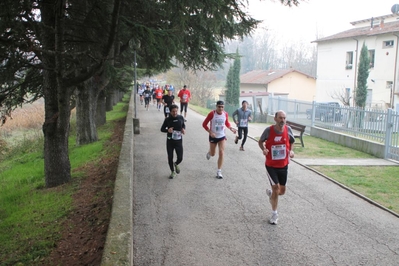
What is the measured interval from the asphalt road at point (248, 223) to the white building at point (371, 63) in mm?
21441

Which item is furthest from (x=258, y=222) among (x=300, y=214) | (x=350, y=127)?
(x=350, y=127)

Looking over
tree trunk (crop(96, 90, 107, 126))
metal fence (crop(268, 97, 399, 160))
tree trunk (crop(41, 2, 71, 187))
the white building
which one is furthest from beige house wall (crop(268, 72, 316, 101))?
tree trunk (crop(41, 2, 71, 187))

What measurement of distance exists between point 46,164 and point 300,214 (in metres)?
5.74

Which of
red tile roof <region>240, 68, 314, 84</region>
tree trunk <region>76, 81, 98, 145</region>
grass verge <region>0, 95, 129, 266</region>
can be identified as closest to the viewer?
grass verge <region>0, 95, 129, 266</region>

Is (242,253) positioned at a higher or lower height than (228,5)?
lower

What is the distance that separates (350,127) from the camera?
1557cm

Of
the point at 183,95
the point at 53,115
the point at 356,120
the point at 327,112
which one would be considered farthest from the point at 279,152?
→ the point at 183,95

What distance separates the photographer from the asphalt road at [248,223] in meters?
5.23

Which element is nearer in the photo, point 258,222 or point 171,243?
point 171,243

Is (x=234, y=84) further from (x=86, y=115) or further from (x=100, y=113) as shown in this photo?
(x=86, y=115)

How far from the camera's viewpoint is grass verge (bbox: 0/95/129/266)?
5.74 metres

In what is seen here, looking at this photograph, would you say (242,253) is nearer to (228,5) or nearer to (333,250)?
(333,250)

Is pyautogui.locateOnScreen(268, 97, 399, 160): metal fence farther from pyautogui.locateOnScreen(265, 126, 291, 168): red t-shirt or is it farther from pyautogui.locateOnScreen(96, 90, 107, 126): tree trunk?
pyautogui.locateOnScreen(96, 90, 107, 126): tree trunk

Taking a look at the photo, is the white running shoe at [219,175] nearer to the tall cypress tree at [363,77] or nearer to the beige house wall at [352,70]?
the beige house wall at [352,70]
